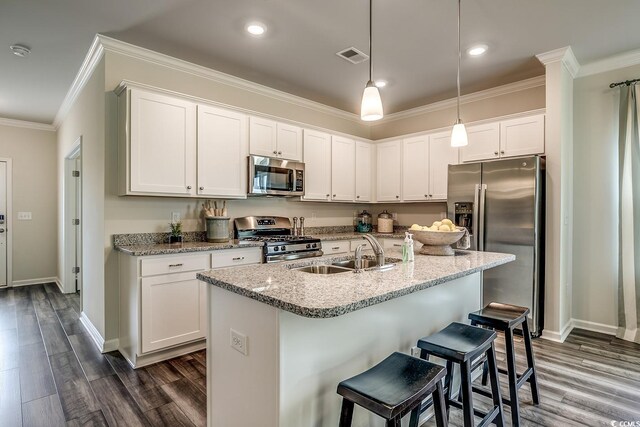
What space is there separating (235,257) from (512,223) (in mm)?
2707

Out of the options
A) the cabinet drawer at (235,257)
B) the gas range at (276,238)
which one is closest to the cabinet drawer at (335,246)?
the gas range at (276,238)

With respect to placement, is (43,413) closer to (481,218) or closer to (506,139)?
(481,218)

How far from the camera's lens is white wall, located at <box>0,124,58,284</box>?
5410 millimetres

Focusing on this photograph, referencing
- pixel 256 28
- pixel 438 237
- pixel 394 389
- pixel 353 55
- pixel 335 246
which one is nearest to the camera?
pixel 394 389

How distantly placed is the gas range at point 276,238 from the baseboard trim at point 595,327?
283cm

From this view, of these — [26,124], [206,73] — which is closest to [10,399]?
[206,73]

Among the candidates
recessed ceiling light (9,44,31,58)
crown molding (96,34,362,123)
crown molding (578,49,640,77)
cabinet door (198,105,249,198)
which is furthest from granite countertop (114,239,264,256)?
crown molding (578,49,640,77)

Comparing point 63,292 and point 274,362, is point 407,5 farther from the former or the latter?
point 63,292

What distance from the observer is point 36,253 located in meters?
5.61

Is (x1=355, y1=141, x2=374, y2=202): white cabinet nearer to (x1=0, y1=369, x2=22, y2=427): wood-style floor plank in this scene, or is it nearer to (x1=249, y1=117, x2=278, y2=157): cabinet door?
(x1=249, y1=117, x2=278, y2=157): cabinet door

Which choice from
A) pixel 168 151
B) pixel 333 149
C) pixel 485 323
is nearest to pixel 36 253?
pixel 168 151

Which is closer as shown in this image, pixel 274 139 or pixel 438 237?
pixel 438 237

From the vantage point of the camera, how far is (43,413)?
2.09 meters

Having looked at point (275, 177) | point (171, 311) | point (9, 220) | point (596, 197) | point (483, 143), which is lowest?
point (171, 311)
